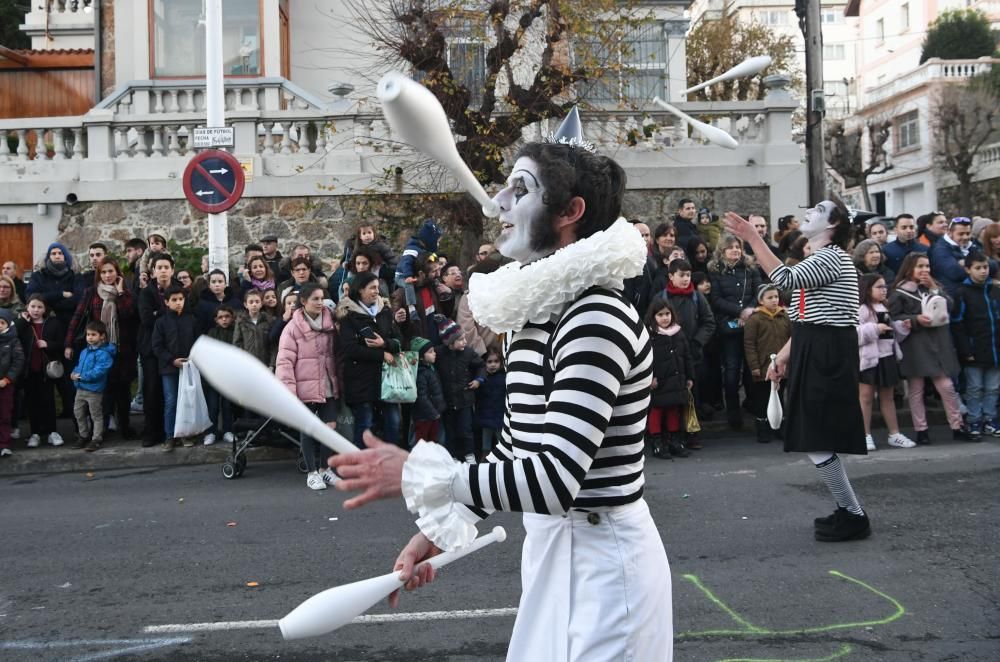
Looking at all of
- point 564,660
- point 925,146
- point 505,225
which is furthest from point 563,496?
point 925,146

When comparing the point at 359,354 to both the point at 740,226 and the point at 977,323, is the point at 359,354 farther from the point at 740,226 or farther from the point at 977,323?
the point at 977,323

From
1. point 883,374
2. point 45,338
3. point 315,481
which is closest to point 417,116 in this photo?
point 315,481

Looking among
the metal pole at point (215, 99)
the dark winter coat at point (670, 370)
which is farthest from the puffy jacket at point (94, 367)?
the dark winter coat at point (670, 370)

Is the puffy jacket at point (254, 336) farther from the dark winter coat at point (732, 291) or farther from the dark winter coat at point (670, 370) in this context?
the dark winter coat at point (732, 291)

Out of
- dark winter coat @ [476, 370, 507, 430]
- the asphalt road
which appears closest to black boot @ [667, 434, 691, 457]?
the asphalt road

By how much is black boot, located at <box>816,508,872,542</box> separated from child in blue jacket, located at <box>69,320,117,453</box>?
7.06 meters

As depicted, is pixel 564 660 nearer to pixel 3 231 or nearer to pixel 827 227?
pixel 827 227

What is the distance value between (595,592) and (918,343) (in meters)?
8.48

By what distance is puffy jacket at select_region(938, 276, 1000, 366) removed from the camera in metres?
10.0

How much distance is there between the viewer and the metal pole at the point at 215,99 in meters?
11.5

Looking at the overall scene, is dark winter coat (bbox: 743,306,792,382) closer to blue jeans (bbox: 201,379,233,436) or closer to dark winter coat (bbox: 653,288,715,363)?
dark winter coat (bbox: 653,288,715,363)

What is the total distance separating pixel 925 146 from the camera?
4225 cm

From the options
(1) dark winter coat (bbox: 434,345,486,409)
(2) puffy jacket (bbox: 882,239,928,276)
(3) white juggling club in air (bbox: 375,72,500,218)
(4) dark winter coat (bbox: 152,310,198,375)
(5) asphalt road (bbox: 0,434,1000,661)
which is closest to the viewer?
(3) white juggling club in air (bbox: 375,72,500,218)

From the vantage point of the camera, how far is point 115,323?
10.3m
